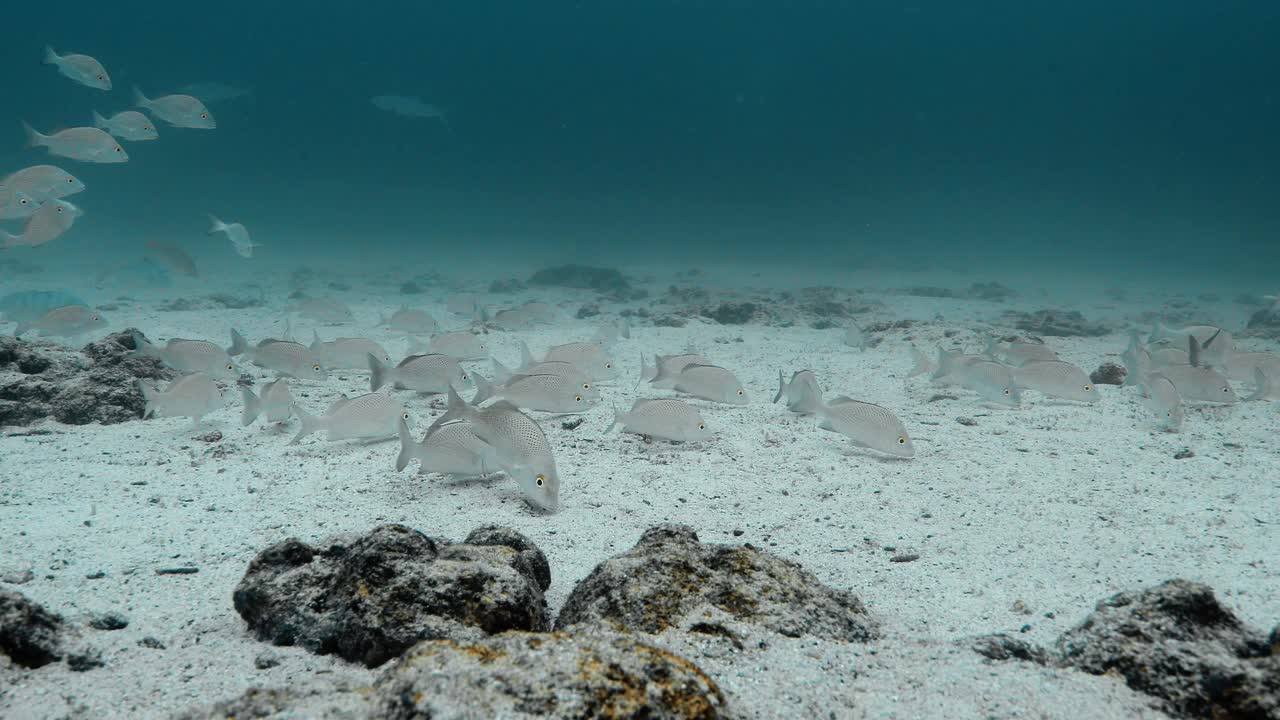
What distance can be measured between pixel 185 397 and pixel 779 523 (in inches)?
227

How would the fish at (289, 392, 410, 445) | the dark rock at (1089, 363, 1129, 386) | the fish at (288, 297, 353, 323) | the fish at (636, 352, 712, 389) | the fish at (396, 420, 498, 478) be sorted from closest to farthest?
1. the fish at (396, 420, 498, 478)
2. the fish at (289, 392, 410, 445)
3. the fish at (636, 352, 712, 389)
4. the dark rock at (1089, 363, 1129, 386)
5. the fish at (288, 297, 353, 323)

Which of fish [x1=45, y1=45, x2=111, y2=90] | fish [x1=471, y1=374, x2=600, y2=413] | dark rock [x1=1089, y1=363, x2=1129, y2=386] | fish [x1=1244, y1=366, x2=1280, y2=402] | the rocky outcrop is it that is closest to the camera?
the rocky outcrop

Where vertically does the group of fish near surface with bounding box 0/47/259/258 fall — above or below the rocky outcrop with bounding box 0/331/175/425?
above

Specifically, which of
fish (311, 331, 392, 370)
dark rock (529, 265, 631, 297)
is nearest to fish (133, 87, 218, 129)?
fish (311, 331, 392, 370)

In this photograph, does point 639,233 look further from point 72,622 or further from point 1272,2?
point 1272,2

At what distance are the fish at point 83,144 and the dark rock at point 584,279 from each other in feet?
71.1

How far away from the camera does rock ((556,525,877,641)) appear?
231 cm

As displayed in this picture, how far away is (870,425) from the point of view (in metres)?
5.59

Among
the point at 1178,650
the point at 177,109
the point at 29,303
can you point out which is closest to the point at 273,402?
the point at 1178,650

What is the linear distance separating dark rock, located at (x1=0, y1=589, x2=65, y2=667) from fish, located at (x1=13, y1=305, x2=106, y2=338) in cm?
788

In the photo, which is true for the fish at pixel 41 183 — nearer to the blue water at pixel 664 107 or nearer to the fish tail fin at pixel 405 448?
the fish tail fin at pixel 405 448

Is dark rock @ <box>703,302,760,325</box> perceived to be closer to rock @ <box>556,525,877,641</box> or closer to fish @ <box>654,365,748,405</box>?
fish @ <box>654,365,748,405</box>

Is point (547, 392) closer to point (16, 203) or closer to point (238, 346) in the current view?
point (238, 346)

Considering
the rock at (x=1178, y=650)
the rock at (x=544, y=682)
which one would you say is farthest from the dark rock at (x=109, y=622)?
the rock at (x=1178, y=650)
